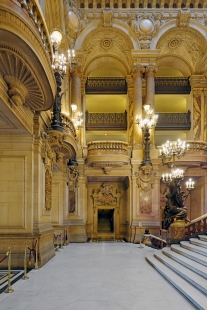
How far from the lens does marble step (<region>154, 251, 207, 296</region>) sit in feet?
19.2

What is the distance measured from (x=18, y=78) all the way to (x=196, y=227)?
7807 mm

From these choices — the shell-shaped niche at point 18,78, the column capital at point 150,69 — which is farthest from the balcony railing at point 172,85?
the shell-shaped niche at point 18,78

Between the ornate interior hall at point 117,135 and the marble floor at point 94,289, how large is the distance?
0.79 m

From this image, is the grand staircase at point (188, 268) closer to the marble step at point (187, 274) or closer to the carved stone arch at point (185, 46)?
the marble step at point (187, 274)

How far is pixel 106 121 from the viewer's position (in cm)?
1881

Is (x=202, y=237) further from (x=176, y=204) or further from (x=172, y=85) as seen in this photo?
(x=172, y=85)

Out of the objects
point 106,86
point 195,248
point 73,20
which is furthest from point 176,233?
point 73,20

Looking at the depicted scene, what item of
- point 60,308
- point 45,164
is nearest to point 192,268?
point 60,308

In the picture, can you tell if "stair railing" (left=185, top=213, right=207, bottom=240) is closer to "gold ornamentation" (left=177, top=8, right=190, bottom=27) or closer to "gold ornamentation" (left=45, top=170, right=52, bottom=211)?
"gold ornamentation" (left=45, top=170, right=52, bottom=211)

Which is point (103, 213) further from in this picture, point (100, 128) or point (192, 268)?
point (192, 268)

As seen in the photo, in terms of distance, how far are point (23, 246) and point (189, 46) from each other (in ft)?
51.2

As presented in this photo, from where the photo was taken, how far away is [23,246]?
8.09 m

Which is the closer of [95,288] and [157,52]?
[95,288]

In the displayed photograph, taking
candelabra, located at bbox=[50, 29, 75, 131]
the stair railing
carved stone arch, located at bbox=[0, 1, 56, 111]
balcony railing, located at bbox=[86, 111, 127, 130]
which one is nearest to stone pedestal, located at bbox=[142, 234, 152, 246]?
the stair railing
